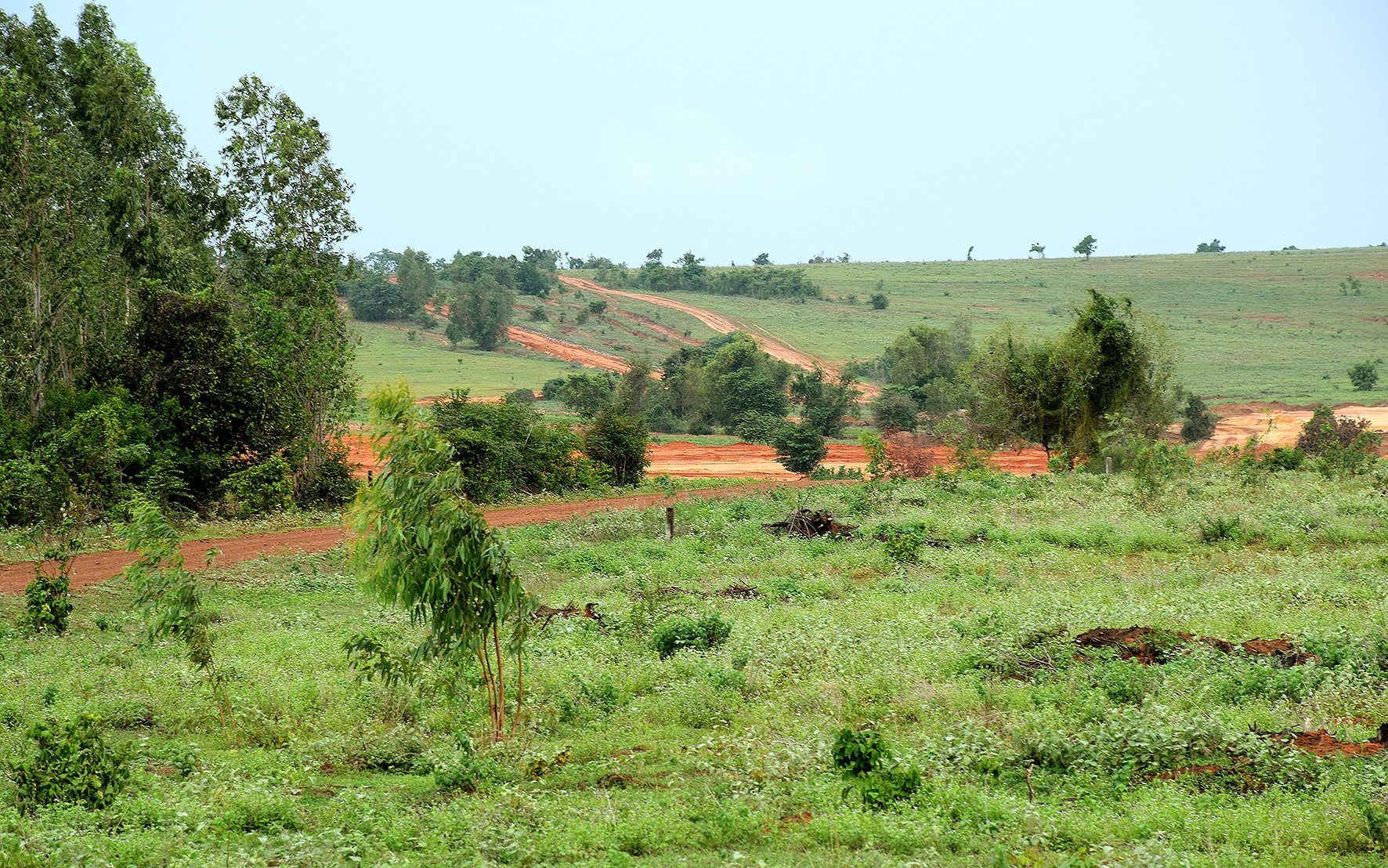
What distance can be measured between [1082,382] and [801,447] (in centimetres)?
974

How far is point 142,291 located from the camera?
77.3 feet

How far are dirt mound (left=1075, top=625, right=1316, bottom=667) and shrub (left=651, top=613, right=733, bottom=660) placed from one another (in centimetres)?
382

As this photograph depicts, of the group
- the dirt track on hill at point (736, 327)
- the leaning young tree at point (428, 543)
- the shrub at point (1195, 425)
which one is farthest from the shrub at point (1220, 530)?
the dirt track on hill at point (736, 327)

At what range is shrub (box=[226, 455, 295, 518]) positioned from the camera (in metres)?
23.2

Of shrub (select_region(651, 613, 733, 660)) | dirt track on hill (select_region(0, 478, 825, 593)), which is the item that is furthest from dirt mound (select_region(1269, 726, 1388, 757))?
dirt track on hill (select_region(0, 478, 825, 593))

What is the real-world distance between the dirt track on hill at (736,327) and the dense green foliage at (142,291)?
37604mm

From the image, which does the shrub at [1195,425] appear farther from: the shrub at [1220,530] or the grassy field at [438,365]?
the grassy field at [438,365]

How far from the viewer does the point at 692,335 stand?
80.1 meters

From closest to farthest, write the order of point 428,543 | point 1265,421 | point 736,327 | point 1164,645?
1. point 428,543
2. point 1164,645
3. point 1265,421
4. point 736,327

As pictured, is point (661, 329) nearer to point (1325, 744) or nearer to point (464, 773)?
point (464, 773)

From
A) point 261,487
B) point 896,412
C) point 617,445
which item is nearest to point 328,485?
point 261,487

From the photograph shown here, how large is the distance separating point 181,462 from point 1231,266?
107 meters

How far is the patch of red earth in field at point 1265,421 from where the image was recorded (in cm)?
4394

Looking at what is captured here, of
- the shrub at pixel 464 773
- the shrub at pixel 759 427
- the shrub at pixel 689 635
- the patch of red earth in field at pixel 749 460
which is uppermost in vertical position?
the shrub at pixel 464 773
